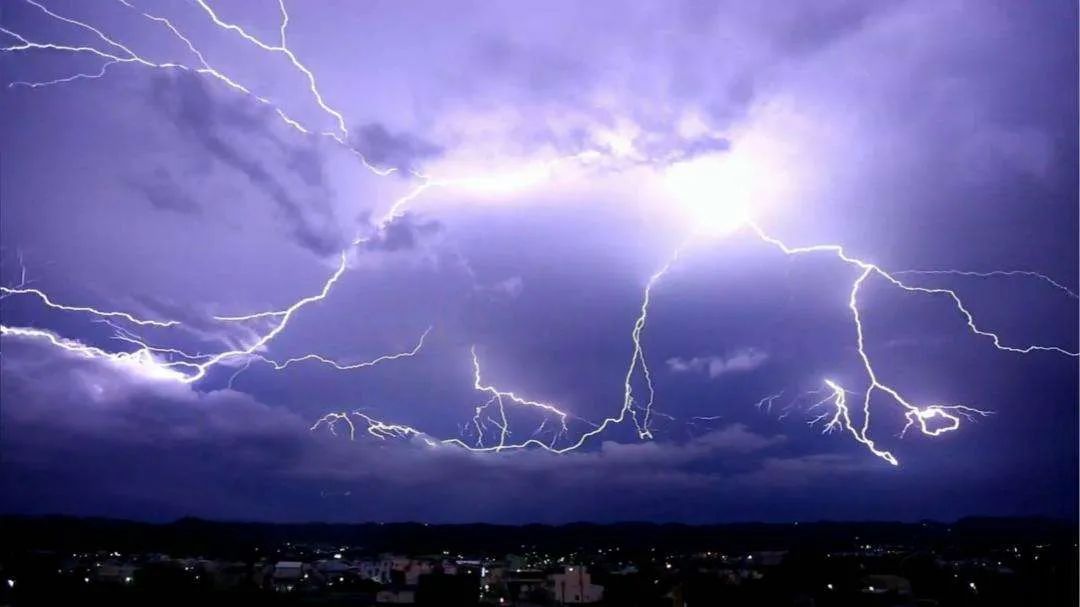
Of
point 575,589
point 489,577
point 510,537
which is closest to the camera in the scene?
point 575,589

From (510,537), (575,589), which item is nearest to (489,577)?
(575,589)

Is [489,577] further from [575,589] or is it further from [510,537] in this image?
[510,537]

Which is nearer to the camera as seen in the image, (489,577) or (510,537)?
(489,577)

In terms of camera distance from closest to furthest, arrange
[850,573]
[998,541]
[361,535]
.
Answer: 1. [850,573]
2. [998,541]
3. [361,535]

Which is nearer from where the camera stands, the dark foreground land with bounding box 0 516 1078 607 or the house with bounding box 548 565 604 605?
the dark foreground land with bounding box 0 516 1078 607

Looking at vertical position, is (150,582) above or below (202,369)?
below

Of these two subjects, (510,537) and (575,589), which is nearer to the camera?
(575,589)

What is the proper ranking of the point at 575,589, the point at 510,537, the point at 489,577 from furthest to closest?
the point at 510,537, the point at 489,577, the point at 575,589

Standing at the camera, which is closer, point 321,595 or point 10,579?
point 10,579

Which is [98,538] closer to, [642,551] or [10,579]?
[10,579]

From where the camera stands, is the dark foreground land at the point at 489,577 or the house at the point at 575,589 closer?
the dark foreground land at the point at 489,577

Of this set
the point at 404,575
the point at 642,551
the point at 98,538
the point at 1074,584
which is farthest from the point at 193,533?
the point at 1074,584
